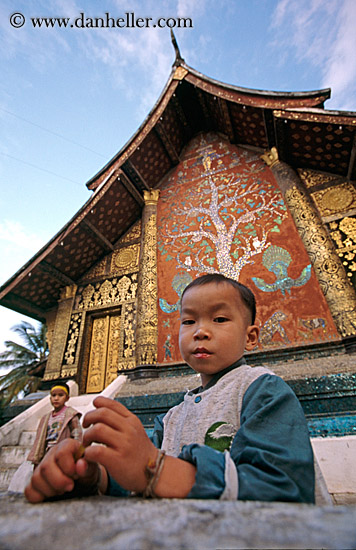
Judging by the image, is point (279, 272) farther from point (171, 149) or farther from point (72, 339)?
point (72, 339)

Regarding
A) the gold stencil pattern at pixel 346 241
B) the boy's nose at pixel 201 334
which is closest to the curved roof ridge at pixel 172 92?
the gold stencil pattern at pixel 346 241

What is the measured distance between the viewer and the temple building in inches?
150

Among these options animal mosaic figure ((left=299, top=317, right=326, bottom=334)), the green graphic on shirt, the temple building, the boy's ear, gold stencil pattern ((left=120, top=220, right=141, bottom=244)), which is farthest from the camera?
gold stencil pattern ((left=120, top=220, right=141, bottom=244))

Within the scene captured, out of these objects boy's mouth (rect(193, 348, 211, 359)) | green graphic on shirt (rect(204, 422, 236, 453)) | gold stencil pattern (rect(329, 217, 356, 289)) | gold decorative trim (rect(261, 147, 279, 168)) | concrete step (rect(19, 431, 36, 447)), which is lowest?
concrete step (rect(19, 431, 36, 447))

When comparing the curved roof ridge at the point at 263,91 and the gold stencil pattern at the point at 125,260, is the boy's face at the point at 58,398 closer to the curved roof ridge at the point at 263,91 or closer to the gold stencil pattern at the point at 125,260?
the gold stencil pattern at the point at 125,260

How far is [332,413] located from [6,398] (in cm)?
1316

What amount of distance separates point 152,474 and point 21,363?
16204 millimetres

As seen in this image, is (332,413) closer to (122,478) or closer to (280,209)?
(122,478)

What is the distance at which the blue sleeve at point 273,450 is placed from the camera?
523 millimetres

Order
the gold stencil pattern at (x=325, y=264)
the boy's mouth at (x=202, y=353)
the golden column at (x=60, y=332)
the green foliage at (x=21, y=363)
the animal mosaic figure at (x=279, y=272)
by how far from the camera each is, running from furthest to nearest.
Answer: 1. the green foliage at (x=21, y=363)
2. the golden column at (x=60, y=332)
3. the animal mosaic figure at (x=279, y=272)
4. the gold stencil pattern at (x=325, y=264)
5. the boy's mouth at (x=202, y=353)

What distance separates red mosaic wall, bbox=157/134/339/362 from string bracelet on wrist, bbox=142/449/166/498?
11.2 ft

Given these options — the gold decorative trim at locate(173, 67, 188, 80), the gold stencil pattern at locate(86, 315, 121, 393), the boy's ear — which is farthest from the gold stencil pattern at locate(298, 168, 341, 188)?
the boy's ear

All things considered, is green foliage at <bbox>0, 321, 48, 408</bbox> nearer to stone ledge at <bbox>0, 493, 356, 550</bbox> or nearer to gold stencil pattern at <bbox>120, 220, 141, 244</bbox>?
gold stencil pattern at <bbox>120, 220, 141, 244</bbox>

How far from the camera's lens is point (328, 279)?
3697mm
